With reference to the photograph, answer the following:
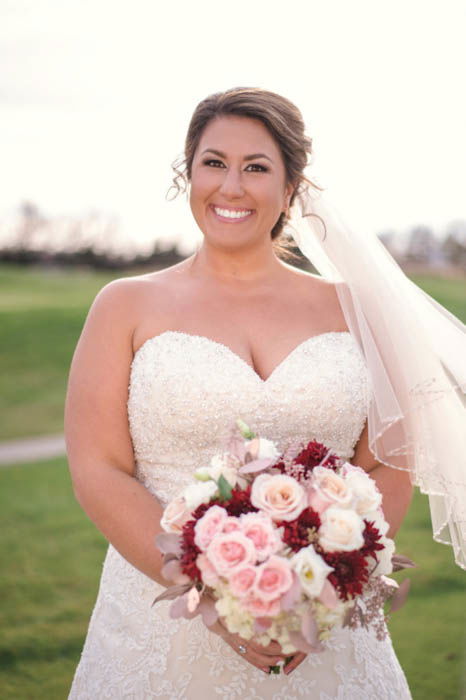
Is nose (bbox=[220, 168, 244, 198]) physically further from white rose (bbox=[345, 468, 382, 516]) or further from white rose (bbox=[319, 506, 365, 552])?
white rose (bbox=[319, 506, 365, 552])

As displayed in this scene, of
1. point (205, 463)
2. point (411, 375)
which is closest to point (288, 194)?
point (411, 375)

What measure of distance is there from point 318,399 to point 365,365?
0.29 m

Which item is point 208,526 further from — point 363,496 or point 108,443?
point 108,443

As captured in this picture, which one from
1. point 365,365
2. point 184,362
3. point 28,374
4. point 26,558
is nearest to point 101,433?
point 184,362

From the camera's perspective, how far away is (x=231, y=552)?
2.19 meters

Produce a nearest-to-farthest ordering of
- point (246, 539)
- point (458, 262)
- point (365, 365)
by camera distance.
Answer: point (246, 539) → point (365, 365) → point (458, 262)

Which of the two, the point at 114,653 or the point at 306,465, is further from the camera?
the point at 114,653

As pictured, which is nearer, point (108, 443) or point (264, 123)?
point (108, 443)

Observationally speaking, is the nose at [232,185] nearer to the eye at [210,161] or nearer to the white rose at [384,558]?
the eye at [210,161]

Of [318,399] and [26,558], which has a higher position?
[318,399]

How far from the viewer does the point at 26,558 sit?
7.48 meters

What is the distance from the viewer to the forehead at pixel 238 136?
3219mm

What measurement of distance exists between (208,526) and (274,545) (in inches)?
8.2

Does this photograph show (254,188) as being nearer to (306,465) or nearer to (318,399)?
(318,399)
